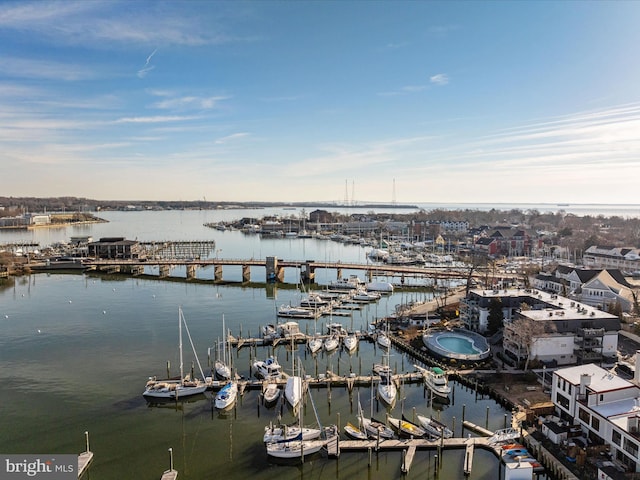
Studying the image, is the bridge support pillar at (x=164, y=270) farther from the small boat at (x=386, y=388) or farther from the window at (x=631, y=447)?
the window at (x=631, y=447)

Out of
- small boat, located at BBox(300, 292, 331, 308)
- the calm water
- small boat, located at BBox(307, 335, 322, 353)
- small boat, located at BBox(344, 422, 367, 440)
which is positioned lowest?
the calm water

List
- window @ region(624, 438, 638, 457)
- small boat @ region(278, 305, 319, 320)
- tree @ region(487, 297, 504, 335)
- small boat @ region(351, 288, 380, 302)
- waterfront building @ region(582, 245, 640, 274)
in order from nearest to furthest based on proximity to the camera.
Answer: window @ region(624, 438, 638, 457) < tree @ region(487, 297, 504, 335) < small boat @ region(278, 305, 319, 320) < small boat @ region(351, 288, 380, 302) < waterfront building @ region(582, 245, 640, 274)

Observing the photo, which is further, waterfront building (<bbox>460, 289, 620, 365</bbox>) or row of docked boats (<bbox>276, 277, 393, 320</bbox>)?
row of docked boats (<bbox>276, 277, 393, 320</bbox>)

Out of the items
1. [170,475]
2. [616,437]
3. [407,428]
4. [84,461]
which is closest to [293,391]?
[407,428]

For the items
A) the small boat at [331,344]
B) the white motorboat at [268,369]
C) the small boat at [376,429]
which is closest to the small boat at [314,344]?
the small boat at [331,344]

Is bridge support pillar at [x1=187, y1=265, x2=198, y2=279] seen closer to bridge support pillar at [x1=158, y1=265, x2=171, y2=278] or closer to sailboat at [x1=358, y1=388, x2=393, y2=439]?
bridge support pillar at [x1=158, y1=265, x2=171, y2=278]

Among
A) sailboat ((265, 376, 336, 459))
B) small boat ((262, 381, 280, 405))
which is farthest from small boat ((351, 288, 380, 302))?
sailboat ((265, 376, 336, 459))

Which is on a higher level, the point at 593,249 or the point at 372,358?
the point at 593,249

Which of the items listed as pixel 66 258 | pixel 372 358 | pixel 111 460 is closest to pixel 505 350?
pixel 372 358

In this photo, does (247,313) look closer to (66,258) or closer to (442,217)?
(66,258)
